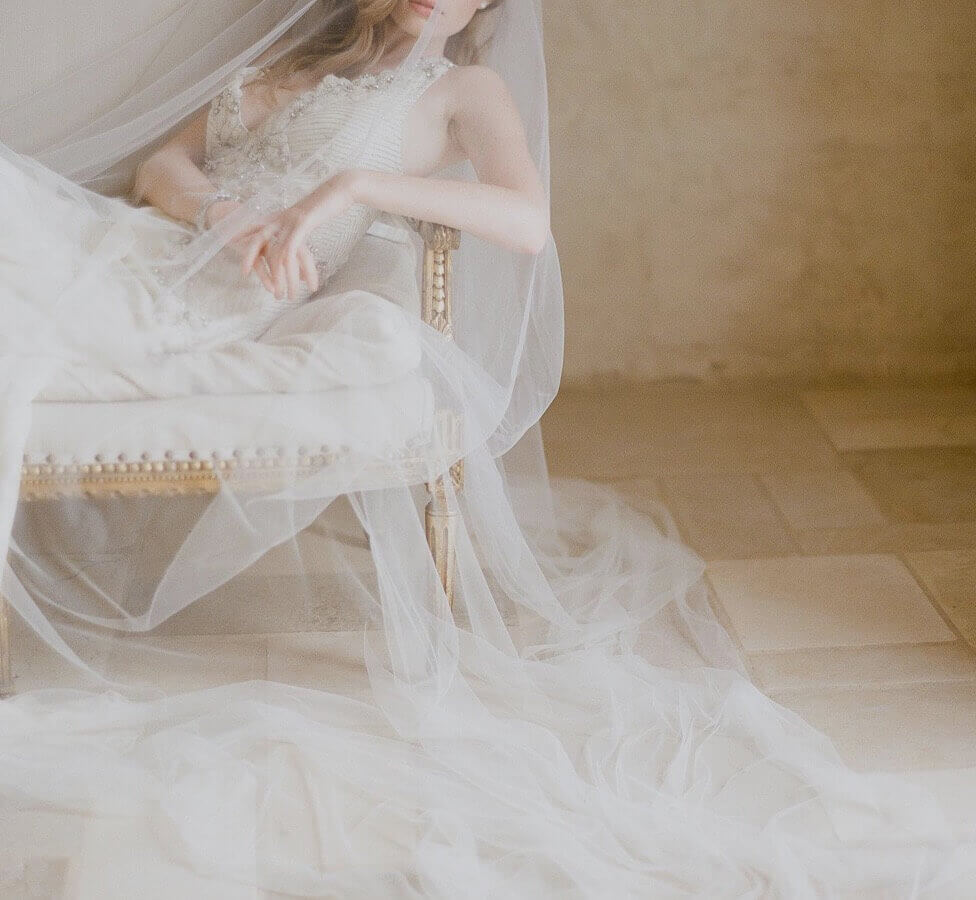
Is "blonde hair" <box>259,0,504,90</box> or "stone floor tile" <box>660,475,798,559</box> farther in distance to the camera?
"stone floor tile" <box>660,475,798,559</box>

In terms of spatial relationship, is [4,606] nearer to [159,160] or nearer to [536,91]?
[159,160]

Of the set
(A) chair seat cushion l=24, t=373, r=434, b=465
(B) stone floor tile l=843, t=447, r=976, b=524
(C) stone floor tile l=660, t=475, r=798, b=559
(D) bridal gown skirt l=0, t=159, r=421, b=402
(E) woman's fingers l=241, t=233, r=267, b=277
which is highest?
(E) woman's fingers l=241, t=233, r=267, b=277

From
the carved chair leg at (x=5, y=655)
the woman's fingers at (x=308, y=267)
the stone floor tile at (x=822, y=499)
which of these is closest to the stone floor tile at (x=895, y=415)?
the stone floor tile at (x=822, y=499)

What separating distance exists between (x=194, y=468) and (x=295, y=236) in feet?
1.20

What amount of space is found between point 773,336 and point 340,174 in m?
1.60

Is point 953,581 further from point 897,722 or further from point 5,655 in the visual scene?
point 5,655

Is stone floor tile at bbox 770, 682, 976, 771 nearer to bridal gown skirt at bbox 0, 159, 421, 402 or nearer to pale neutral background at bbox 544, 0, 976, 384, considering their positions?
bridal gown skirt at bbox 0, 159, 421, 402

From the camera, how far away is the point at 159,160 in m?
2.09

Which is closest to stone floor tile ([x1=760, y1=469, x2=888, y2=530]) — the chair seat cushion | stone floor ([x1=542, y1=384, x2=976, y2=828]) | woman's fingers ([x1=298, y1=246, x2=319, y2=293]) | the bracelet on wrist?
stone floor ([x1=542, y1=384, x2=976, y2=828])

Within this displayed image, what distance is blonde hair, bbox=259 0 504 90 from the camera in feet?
6.78

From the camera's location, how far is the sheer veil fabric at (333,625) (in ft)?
5.40

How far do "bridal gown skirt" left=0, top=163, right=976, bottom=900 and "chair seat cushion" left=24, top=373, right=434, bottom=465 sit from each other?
0.02 m

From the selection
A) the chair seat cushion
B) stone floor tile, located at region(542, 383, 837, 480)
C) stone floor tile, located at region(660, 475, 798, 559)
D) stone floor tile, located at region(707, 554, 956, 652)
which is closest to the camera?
the chair seat cushion

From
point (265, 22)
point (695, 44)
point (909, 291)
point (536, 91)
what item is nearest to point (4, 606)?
point (265, 22)
